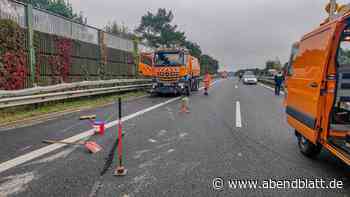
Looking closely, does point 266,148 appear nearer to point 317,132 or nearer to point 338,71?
point 317,132

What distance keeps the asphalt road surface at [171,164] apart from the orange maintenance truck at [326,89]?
51cm

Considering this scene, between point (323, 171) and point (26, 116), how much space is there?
867 centimetres

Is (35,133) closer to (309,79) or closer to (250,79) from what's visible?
(309,79)

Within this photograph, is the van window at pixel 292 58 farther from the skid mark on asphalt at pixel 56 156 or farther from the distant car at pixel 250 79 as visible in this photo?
the distant car at pixel 250 79

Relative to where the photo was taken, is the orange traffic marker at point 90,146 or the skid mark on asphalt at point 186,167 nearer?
the skid mark on asphalt at point 186,167

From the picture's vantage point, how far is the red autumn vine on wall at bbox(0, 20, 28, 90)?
966 centimetres

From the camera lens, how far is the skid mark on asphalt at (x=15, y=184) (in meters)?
3.27

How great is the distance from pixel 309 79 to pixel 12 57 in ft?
35.4

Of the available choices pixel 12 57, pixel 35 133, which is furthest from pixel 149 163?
pixel 12 57

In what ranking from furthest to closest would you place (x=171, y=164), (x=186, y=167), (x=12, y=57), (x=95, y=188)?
1. (x=12, y=57)
2. (x=171, y=164)
3. (x=186, y=167)
4. (x=95, y=188)

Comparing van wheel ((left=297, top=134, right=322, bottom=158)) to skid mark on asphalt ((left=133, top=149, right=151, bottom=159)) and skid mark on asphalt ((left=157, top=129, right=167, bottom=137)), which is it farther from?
skid mark on asphalt ((left=157, top=129, right=167, bottom=137))

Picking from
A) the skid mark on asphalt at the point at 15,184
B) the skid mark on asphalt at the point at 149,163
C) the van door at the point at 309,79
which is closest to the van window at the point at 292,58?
the van door at the point at 309,79

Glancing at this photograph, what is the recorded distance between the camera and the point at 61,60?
43.2 feet

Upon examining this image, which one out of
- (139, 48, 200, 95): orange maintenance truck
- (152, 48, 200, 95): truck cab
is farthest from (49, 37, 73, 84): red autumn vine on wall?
(152, 48, 200, 95): truck cab
